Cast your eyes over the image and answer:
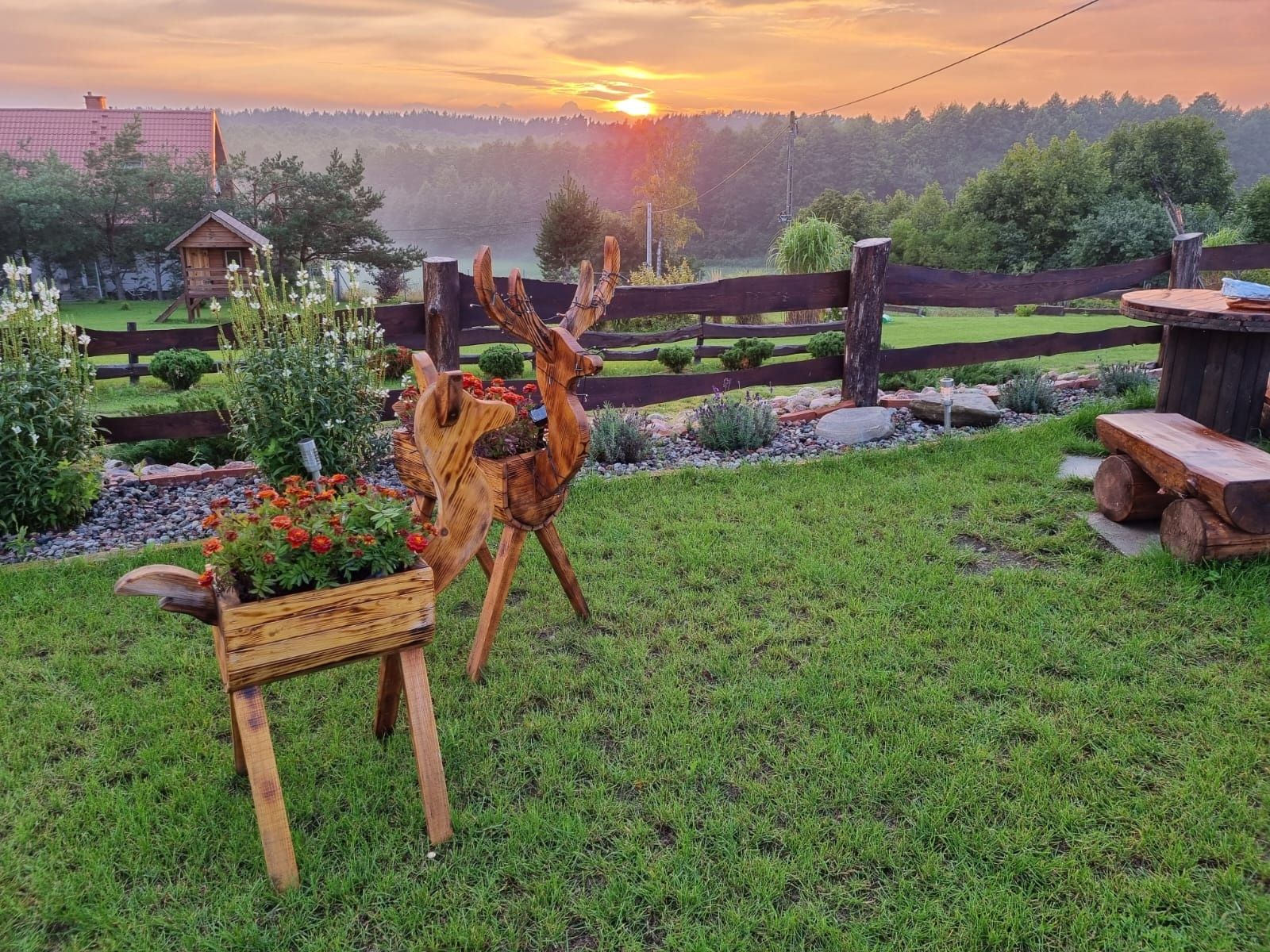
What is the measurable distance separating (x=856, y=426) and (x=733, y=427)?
940 millimetres

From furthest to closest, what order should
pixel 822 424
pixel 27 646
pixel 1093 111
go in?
pixel 1093 111 < pixel 822 424 < pixel 27 646

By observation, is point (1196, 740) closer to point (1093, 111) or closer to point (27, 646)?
point (27, 646)

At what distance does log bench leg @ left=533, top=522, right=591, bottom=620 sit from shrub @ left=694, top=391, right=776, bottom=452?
2.82 meters

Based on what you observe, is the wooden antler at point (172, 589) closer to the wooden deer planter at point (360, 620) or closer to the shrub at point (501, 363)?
the wooden deer planter at point (360, 620)

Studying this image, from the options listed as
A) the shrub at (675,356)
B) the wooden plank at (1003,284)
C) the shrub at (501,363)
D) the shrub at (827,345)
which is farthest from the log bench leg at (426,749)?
the shrub at (675,356)

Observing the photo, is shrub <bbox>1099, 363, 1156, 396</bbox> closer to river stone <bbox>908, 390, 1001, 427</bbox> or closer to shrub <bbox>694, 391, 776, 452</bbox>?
river stone <bbox>908, 390, 1001, 427</bbox>

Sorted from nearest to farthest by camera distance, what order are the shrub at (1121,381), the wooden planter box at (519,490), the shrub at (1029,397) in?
the wooden planter box at (519,490), the shrub at (1029,397), the shrub at (1121,381)

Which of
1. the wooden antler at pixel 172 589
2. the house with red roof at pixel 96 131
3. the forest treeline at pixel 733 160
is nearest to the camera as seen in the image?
the wooden antler at pixel 172 589

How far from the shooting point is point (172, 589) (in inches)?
80.4

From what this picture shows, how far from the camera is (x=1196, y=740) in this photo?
2672 mm

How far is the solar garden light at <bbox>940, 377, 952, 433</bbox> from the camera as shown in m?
5.87

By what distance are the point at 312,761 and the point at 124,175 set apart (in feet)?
114

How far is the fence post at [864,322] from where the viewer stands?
6371mm

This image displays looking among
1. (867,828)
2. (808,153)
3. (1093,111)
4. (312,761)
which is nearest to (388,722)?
(312,761)
